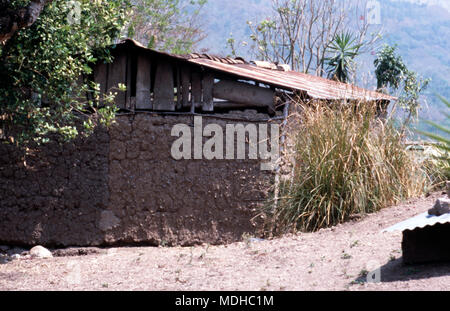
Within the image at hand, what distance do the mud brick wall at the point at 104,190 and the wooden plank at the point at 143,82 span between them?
0.62ft

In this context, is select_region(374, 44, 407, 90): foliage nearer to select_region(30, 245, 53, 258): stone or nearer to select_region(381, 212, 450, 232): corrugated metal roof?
select_region(30, 245, 53, 258): stone

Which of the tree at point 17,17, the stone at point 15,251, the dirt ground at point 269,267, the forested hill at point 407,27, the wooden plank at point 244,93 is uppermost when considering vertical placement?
the forested hill at point 407,27

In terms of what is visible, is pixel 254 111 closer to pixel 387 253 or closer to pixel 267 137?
pixel 267 137

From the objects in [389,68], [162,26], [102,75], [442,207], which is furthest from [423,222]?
[162,26]

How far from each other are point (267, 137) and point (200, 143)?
89cm

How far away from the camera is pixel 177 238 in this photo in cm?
817

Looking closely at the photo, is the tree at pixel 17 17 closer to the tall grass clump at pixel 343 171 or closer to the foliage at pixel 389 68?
the tall grass clump at pixel 343 171

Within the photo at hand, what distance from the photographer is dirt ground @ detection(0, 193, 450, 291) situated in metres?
5.03

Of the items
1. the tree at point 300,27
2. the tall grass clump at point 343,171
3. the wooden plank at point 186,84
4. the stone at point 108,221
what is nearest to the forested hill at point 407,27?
the tree at point 300,27

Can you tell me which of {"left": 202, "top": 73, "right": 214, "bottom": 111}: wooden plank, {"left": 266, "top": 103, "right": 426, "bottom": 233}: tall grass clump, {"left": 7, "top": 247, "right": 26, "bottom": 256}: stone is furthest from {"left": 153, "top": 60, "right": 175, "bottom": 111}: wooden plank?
{"left": 7, "top": 247, "right": 26, "bottom": 256}: stone

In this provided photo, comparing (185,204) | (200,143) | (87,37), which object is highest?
(87,37)

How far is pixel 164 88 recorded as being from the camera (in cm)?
830

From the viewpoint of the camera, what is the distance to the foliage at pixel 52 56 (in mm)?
6465
